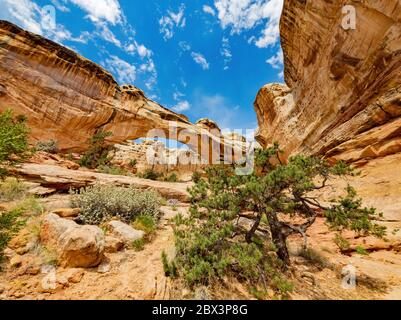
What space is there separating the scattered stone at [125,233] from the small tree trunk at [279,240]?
10.3 feet

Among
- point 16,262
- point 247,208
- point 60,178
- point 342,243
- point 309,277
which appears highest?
point 60,178

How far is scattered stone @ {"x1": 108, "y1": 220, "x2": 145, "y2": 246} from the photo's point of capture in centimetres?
430

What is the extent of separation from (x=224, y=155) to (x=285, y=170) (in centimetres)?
2229

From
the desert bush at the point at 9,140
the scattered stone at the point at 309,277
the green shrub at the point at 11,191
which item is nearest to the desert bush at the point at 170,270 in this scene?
the scattered stone at the point at 309,277

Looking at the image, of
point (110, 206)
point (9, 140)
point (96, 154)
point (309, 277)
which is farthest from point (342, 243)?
point (96, 154)

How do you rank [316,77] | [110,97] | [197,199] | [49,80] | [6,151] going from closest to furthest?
[6,151] < [197,199] < [316,77] < [49,80] < [110,97]

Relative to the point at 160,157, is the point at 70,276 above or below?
below

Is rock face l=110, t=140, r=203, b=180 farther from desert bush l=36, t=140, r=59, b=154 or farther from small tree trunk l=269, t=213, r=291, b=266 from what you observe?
small tree trunk l=269, t=213, r=291, b=266

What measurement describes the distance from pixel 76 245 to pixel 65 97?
17.6 m

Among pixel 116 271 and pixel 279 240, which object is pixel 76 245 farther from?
pixel 279 240

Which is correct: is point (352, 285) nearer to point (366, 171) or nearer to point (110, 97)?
point (366, 171)

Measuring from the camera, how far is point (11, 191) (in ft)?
19.5

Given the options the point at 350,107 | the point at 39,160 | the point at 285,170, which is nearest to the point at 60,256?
the point at 285,170
